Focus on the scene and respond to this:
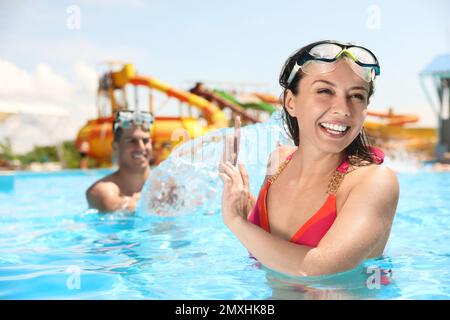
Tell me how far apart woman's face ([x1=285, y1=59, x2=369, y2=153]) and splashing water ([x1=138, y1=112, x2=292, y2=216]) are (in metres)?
2.81

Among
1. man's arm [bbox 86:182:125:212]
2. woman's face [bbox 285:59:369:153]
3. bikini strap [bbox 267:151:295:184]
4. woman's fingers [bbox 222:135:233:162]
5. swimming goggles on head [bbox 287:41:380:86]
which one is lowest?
man's arm [bbox 86:182:125:212]

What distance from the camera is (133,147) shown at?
5836 mm

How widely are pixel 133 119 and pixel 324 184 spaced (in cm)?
355

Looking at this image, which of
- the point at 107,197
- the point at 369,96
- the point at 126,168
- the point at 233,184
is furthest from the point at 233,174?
the point at 126,168

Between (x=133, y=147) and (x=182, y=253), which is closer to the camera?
(x=182, y=253)

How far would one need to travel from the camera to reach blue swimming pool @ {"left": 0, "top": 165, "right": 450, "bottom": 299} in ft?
8.34

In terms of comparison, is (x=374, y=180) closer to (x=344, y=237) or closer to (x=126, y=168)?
(x=344, y=237)

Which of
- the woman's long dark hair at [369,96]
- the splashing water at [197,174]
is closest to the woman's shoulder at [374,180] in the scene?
the woman's long dark hair at [369,96]

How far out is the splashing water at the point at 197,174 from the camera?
556 centimetres

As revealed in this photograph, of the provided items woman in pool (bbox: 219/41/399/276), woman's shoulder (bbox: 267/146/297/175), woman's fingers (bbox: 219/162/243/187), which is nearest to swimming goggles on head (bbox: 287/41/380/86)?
woman in pool (bbox: 219/41/399/276)

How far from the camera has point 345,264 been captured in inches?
88.5

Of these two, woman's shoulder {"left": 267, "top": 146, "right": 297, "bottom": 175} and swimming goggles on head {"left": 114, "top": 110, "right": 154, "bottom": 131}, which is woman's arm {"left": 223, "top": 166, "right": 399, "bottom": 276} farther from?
swimming goggles on head {"left": 114, "top": 110, "right": 154, "bottom": 131}
